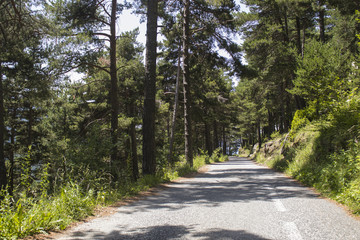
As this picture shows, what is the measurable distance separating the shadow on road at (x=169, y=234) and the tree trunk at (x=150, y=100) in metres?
6.61

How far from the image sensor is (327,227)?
4012mm

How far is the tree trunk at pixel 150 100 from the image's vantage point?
1075 centimetres

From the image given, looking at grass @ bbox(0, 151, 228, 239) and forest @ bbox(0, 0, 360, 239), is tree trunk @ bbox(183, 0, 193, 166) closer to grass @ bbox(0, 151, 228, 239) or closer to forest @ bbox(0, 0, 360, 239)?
forest @ bbox(0, 0, 360, 239)

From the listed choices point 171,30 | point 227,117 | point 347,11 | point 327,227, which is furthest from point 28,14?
point 227,117

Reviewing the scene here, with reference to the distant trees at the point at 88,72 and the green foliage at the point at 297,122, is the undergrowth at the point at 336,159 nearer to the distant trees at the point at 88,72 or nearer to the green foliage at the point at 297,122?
the green foliage at the point at 297,122

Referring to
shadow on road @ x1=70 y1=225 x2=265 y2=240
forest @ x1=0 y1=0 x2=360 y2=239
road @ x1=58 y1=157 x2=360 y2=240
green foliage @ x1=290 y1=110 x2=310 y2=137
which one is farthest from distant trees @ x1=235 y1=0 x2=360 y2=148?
shadow on road @ x1=70 y1=225 x2=265 y2=240

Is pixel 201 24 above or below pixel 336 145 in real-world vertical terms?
above

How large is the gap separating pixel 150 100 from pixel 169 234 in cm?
749

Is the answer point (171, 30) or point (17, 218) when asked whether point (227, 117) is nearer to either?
point (171, 30)

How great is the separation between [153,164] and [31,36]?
7.27 metres

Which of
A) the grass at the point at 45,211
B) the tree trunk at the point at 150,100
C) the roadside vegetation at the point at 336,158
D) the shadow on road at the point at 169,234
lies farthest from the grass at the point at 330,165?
the tree trunk at the point at 150,100

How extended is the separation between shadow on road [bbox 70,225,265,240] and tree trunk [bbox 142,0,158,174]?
661cm

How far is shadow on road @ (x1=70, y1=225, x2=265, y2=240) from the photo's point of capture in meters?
3.67

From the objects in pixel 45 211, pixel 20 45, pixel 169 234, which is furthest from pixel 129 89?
pixel 169 234
